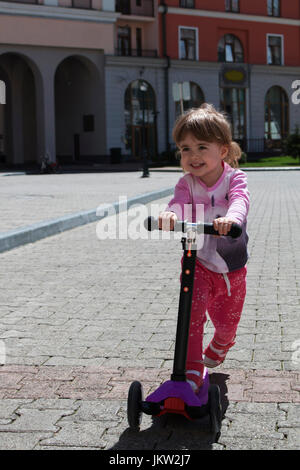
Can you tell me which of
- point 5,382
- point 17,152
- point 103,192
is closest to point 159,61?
point 17,152

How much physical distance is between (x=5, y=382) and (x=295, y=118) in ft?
153

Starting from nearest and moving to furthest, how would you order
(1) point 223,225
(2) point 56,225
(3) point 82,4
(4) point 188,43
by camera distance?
(1) point 223,225
(2) point 56,225
(3) point 82,4
(4) point 188,43

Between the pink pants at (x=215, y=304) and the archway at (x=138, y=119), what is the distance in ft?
127

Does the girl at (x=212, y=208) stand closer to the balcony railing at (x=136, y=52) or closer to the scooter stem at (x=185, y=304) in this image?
the scooter stem at (x=185, y=304)

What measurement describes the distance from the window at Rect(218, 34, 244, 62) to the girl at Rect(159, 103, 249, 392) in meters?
43.4

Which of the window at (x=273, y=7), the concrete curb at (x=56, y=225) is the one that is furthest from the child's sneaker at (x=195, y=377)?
the window at (x=273, y=7)

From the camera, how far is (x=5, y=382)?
3709mm

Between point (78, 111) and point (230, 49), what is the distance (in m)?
10.8

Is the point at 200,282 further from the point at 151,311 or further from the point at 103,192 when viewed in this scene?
the point at 103,192

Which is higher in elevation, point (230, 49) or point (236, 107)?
point (230, 49)

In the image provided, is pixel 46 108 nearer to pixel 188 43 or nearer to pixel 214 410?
pixel 188 43

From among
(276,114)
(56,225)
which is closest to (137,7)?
(276,114)

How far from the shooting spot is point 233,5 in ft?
149
